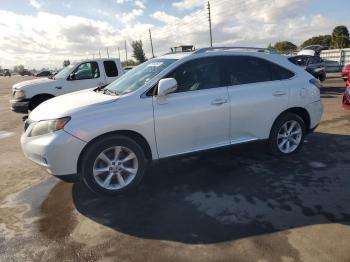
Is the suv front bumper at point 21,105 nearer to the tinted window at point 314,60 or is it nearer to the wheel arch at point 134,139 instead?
the wheel arch at point 134,139

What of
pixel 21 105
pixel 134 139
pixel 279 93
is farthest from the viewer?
pixel 21 105

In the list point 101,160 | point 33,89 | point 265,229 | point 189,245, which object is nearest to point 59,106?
point 101,160

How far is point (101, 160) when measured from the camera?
13.8 feet

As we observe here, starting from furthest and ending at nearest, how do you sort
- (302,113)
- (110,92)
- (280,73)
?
(302,113) → (280,73) → (110,92)

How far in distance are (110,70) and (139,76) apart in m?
6.47

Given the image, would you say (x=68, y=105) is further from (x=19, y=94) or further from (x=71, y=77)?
(x=19, y=94)

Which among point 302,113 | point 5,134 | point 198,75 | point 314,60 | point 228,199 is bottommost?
point 228,199

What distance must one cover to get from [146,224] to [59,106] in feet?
6.44

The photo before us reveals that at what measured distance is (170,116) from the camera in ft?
14.4

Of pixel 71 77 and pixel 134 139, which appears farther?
pixel 71 77

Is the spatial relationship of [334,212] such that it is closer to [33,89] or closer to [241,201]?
[241,201]

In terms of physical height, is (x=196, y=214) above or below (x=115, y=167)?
below

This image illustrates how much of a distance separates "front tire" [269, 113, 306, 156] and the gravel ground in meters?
0.17

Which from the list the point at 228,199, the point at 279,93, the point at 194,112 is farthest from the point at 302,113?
the point at 228,199
